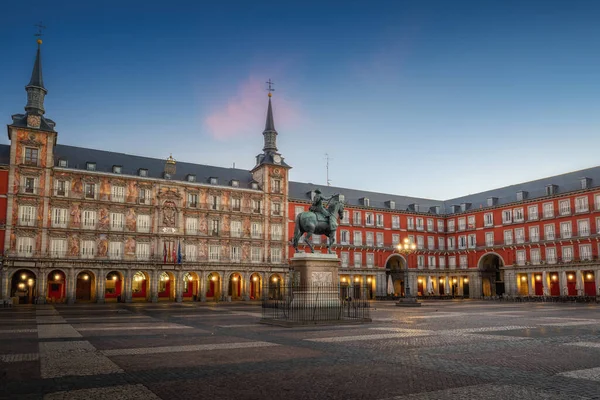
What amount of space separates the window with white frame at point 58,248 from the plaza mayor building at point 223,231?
0.43ft

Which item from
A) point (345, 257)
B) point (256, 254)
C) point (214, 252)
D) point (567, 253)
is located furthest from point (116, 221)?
point (567, 253)


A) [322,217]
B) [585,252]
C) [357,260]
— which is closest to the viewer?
[322,217]

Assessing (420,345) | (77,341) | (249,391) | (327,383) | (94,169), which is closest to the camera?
(249,391)

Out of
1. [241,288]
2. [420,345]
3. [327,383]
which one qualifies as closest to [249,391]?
[327,383]

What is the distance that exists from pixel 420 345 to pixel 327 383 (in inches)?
223

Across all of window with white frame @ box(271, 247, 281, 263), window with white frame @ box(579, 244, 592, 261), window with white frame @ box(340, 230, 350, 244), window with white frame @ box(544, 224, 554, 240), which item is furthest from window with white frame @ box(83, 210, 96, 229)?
window with white frame @ box(579, 244, 592, 261)

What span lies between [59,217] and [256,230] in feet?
70.7

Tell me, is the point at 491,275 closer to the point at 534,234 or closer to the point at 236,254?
the point at 534,234

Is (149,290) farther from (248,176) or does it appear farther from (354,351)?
(354,351)

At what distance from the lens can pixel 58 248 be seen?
48594mm

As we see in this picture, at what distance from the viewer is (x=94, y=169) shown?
52.0 metres

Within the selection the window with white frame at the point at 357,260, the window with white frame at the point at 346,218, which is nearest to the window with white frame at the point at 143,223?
the window with white frame at the point at 346,218

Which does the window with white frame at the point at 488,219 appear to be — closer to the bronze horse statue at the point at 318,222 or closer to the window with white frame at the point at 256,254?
the window with white frame at the point at 256,254

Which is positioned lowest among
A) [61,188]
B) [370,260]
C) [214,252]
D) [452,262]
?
[452,262]
